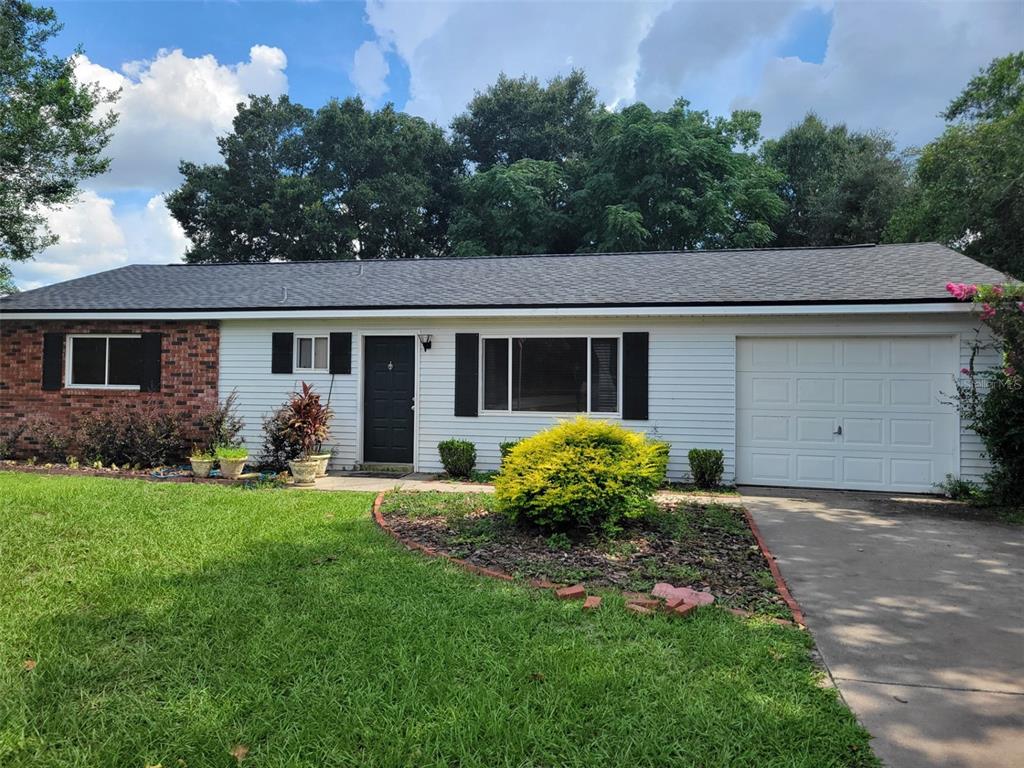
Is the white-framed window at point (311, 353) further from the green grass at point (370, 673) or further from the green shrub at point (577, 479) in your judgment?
the green grass at point (370, 673)

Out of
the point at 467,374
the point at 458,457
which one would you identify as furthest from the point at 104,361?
the point at 458,457

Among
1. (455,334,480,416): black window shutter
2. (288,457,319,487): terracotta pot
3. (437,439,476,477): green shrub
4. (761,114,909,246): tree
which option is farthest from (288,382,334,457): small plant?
(761,114,909,246): tree

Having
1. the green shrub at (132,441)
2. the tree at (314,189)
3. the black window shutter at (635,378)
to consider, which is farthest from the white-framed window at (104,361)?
the tree at (314,189)

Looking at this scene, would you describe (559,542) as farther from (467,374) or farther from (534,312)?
(467,374)

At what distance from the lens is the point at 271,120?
89.9 ft

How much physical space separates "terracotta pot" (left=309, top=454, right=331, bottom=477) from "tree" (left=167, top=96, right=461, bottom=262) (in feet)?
58.1

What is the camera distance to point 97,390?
35.3 feet

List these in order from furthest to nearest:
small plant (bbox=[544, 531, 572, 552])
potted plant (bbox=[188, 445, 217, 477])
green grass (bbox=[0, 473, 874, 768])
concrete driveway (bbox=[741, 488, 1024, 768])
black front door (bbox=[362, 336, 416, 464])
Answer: black front door (bbox=[362, 336, 416, 464]), potted plant (bbox=[188, 445, 217, 477]), small plant (bbox=[544, 531, 572, 552]), concrete driveway (bbox=[741, 488, 1024, 768]), green grass (bbox=[0, 473, 874, 768])

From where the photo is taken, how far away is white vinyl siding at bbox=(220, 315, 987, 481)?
8586 mm

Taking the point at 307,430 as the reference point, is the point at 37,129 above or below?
above

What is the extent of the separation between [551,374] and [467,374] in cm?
137

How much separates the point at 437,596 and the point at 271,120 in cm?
2902

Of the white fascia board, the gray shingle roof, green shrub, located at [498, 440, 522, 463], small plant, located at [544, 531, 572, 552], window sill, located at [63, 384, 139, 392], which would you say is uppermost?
the gray shingle roof

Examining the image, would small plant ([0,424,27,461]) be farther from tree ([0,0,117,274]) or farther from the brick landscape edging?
the brick landscape edging
